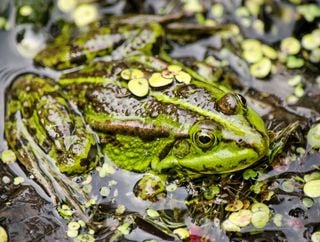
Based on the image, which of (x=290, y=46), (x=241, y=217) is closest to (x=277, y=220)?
(x=241, y=217)

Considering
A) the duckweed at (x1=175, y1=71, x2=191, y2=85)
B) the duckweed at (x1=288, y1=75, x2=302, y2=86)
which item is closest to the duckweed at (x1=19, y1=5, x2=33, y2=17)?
the duckweed at (x1=175, y1=71, x2=191, y2=85)

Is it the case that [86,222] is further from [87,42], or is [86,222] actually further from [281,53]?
[281,53]

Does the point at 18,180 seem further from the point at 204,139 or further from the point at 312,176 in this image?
the point at 312,176

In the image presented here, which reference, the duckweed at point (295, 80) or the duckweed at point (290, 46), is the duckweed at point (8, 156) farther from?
the duckweed at point (290, 46)

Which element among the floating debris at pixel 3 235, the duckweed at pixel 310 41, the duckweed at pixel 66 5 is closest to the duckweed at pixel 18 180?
the floating debris at pixel 3 235

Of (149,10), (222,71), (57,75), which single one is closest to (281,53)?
(222,71)

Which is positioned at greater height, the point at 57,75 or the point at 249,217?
the point at 57,75
